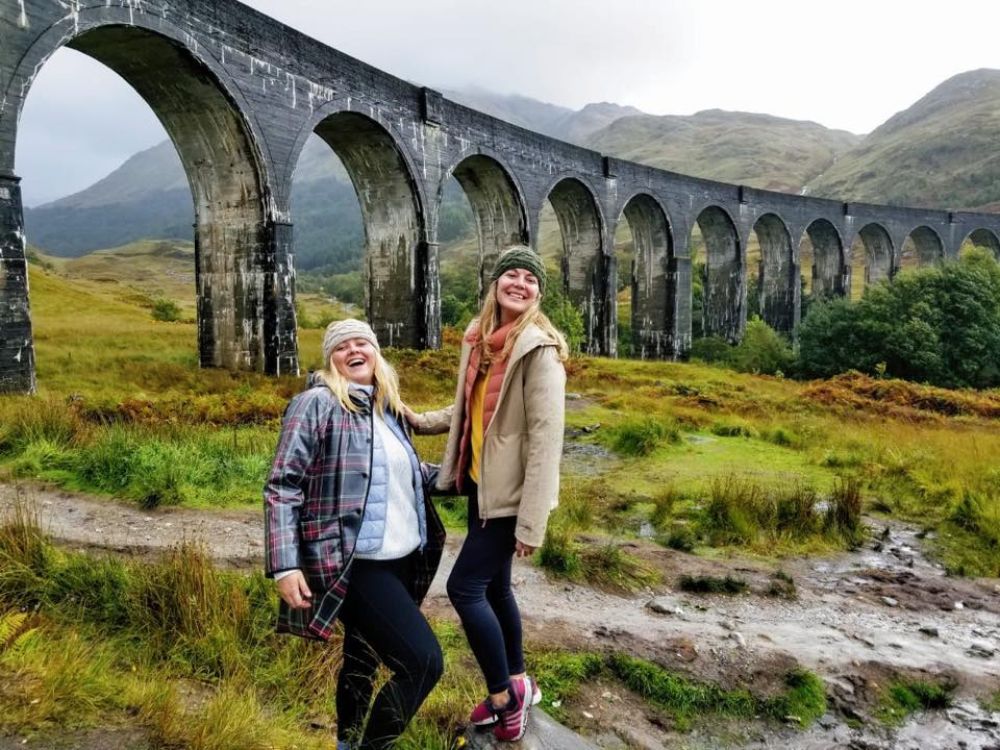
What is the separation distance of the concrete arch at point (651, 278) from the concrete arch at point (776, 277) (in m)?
9.04

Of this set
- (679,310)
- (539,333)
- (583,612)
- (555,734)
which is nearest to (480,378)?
(539,333)

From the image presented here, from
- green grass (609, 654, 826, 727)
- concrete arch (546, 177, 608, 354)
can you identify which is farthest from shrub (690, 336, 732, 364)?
green grass (609, 654, 826, 727)

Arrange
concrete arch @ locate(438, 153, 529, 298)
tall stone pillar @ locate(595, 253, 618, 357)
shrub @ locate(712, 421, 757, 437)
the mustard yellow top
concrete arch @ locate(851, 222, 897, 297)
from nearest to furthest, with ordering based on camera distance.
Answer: the mustard yellow top → shrub @ locate(712, 421, 757, 437) → concrete arch @ locate(438, 153, 529, 298) → tall stone pillar @ locate(595, 253, 618, 357) → concrete arch @ locate(851, 222, 897, 297)

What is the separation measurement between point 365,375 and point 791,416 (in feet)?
41.2

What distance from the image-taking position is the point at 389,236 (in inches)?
747

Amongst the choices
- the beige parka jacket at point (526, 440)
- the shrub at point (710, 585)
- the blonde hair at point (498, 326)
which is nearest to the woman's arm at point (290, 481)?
the beige parka jacket at point (526, 440)

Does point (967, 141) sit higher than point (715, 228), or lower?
higher

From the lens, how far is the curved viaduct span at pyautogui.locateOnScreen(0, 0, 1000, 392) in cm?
1038

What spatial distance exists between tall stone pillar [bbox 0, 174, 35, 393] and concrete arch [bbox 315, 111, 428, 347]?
9033mm

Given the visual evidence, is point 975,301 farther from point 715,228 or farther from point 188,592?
point 188,592

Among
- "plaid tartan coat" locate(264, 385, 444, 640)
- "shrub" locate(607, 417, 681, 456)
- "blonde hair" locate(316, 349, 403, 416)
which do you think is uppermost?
"blonde hair" locate(316, 349, 403, 416)

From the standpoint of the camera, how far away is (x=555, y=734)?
2.83 metres

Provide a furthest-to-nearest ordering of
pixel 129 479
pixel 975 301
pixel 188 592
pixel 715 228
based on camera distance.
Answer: pixel 715 228 → pixel 975 301 → pixel 129 479 → pixel 188 592

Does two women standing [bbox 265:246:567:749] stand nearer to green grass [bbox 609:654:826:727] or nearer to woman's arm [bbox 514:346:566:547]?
woman's arm [bbox 514:346:566:547]
